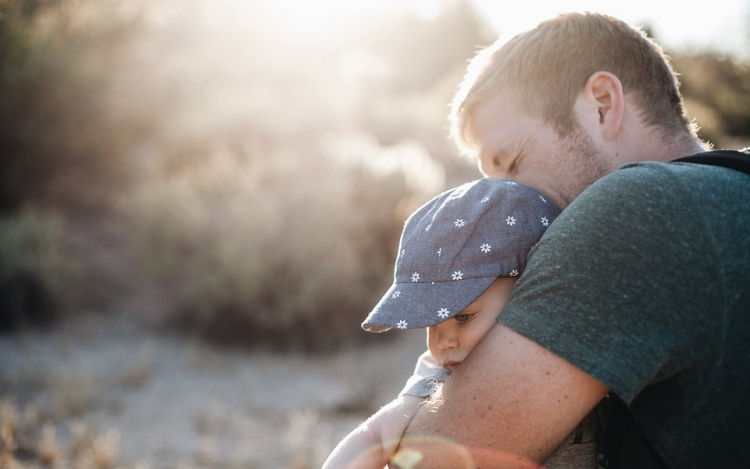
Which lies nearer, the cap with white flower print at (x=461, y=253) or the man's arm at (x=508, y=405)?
the man's arm at (x=508, y=405)

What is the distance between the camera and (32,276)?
6121 mm

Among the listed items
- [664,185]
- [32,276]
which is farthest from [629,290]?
[32,276]

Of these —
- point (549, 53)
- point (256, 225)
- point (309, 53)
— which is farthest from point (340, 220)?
point (309, 53)

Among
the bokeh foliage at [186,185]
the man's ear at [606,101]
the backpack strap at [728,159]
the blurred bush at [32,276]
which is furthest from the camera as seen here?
the bokeh foliage at [186,185]

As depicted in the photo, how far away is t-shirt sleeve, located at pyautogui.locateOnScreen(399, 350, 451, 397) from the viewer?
5.85 feet

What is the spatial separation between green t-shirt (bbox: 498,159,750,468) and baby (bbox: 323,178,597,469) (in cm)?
24

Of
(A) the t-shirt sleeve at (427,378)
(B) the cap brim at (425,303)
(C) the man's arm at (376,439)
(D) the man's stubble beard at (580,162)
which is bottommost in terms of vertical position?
(C) the man's arm at (376,439)

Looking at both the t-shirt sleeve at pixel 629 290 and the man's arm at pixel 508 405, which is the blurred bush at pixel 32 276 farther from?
the t-shirt sleeve at pixel 629 290

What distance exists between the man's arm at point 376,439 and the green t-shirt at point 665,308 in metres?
0.57

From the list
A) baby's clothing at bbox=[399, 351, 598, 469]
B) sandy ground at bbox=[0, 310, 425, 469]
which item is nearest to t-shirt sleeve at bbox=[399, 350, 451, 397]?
baby's clothing at bbox=[399, 351, 598, 469]

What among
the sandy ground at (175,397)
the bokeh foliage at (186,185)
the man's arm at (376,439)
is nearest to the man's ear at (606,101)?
the man's arm at (376,439)

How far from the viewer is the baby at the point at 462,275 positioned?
1551mm

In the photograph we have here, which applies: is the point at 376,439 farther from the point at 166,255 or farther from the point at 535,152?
the point at 166,255

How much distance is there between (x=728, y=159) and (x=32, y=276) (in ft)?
21.1
